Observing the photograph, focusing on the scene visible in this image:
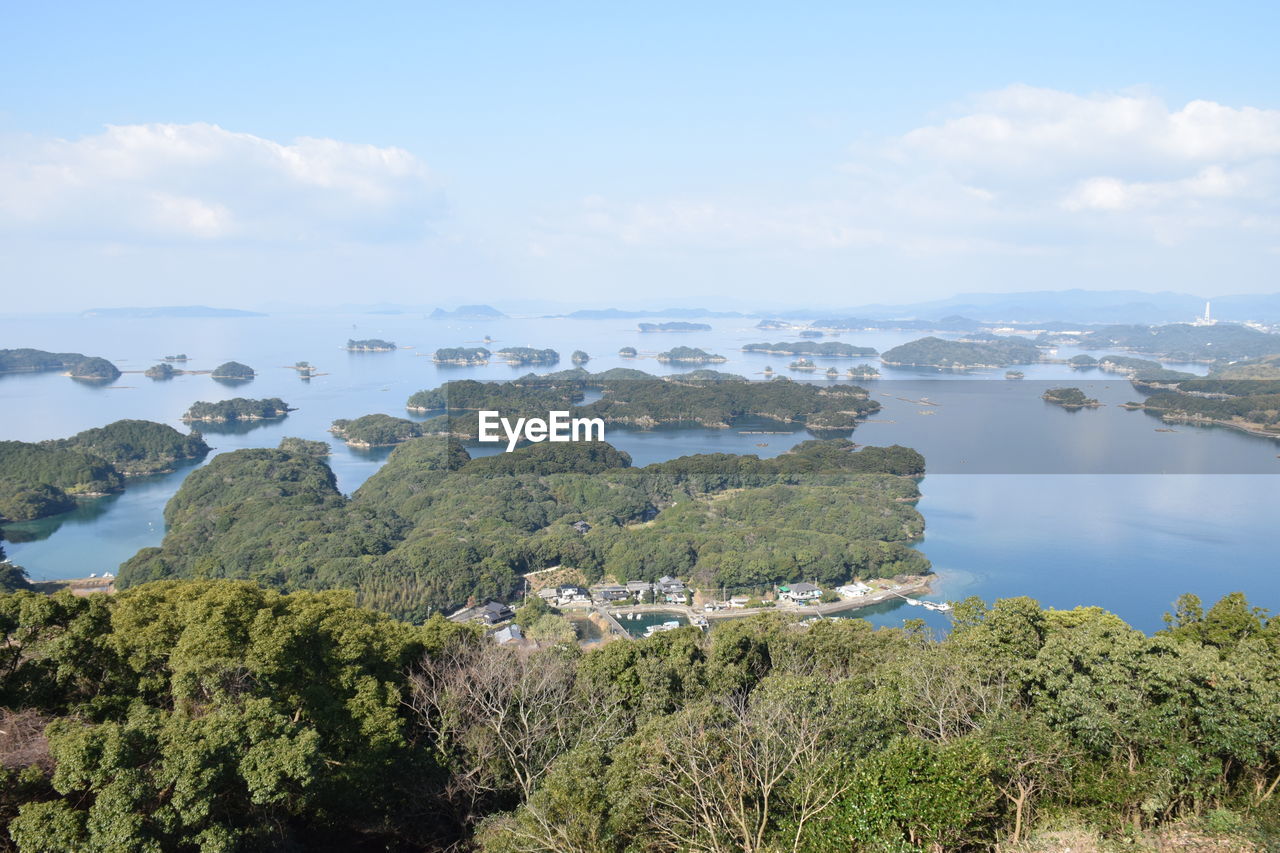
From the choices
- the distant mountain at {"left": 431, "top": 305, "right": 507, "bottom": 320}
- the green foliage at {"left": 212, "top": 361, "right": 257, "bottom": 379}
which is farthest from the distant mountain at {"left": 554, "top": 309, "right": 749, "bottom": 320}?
the green foliage at {"left": 212, "top": 361, "right": 257, "bottom": 379}

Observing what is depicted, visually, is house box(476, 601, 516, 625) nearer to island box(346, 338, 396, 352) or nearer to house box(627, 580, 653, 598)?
house box(627, 580, 653, 598)

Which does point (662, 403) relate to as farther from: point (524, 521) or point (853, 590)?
point (853, 590)

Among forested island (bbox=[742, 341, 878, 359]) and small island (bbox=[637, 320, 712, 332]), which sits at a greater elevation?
small island (bbox=[637, 320, 712, 332])

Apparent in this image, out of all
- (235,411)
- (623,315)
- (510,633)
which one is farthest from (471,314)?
(510,633)

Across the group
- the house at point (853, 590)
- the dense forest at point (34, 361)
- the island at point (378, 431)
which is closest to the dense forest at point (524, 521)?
the house at point (853, 590)

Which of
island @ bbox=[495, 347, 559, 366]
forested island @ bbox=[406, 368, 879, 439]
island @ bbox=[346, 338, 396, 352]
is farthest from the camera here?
island @ bbox=[346, 338, 396, 352]
